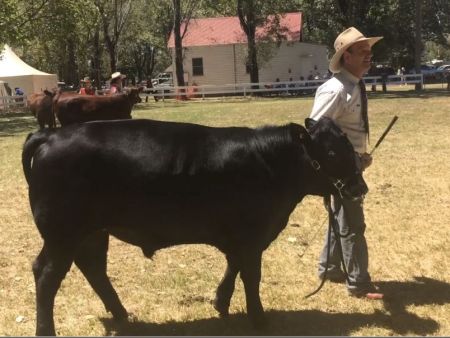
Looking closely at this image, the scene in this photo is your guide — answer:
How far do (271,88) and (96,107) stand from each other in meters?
25.3

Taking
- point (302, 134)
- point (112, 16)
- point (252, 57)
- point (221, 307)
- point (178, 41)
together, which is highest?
point (112, 16)

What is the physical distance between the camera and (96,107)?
13852 mm

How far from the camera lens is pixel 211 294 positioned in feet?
17.1

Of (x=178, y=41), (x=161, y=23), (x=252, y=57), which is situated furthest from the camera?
(x=161, y=23)

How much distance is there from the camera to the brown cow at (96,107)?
44.9ft

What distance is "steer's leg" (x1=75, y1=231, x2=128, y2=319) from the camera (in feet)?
14.5

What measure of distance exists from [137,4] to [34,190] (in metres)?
54.3

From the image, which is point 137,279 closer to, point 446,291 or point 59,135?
point 59,135

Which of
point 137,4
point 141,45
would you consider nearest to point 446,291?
point 137,4

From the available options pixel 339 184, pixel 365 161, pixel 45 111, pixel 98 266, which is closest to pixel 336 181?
pixel 339 184

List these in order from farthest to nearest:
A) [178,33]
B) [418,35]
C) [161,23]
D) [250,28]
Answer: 1. [161,23]
2. [250,28]
3. [178,33]
4. [418,35]

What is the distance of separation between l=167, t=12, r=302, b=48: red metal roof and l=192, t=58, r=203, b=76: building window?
4.54 feet

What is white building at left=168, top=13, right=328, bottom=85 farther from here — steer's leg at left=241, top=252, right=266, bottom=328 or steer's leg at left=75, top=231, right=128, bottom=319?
steer's leg at left=241, top=252, right=266, bottom=328

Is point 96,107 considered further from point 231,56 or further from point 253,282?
point 231,56
